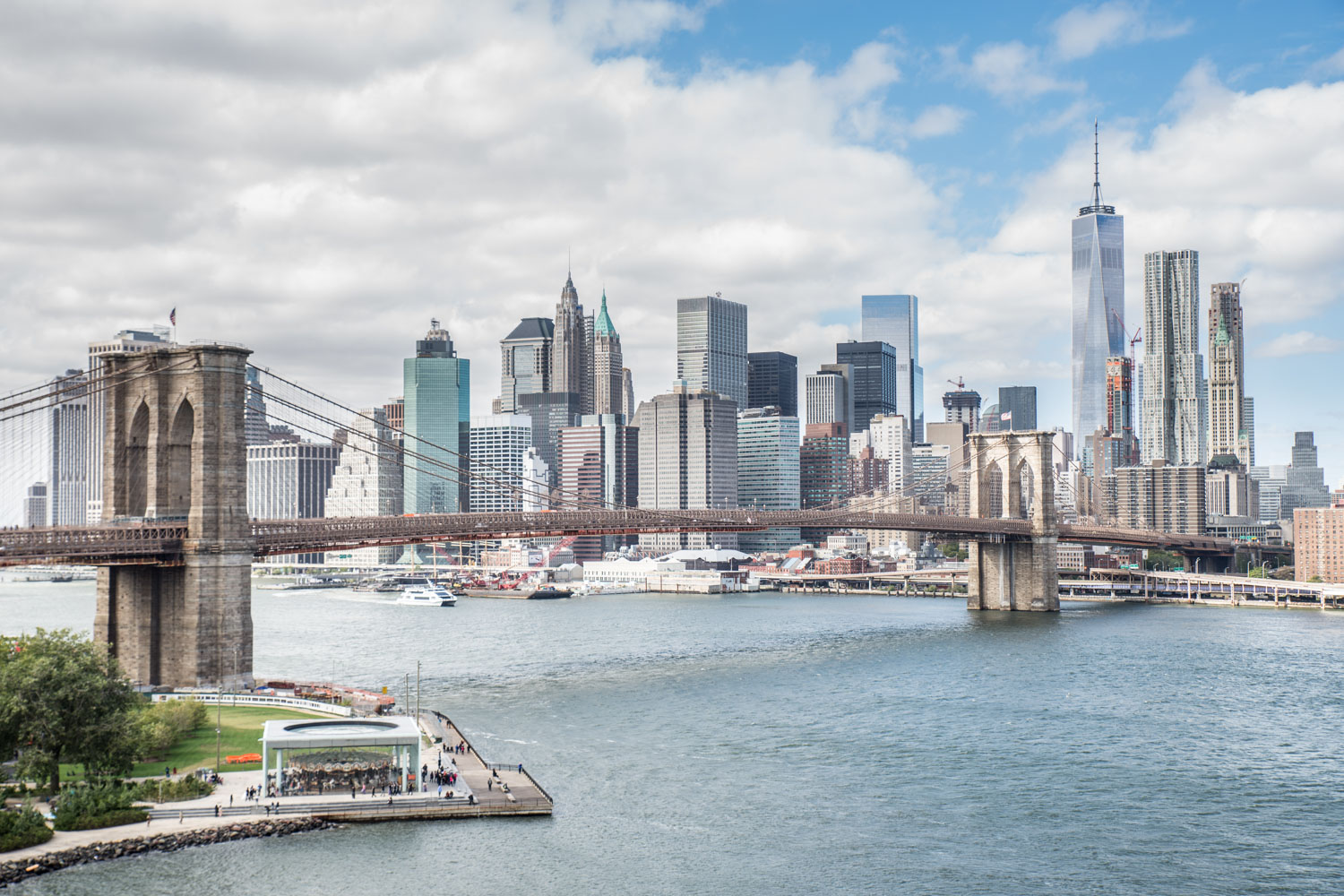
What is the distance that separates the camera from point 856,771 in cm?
4100

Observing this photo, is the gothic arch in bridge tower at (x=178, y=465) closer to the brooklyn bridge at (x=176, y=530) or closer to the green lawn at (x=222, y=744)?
the brooklyn bridge at (x=176, y=530)

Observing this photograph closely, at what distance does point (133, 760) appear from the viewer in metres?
37.1

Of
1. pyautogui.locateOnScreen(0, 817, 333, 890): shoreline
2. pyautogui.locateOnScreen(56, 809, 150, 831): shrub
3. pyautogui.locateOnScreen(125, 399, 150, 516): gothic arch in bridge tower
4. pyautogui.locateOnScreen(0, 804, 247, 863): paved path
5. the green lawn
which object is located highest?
pyautogui.locateOnScreen(125, 399, 150, 516): gothic arch in bridge tower

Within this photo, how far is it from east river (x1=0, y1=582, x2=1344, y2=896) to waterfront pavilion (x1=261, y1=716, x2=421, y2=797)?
2908 millimetres

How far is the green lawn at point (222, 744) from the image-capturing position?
37134mm

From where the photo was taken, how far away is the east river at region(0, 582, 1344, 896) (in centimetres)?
3058

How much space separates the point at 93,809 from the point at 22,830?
180cm

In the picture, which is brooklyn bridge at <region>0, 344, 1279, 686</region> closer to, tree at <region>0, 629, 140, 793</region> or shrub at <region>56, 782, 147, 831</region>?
tree at <region>0, 629, 140, 793</region>

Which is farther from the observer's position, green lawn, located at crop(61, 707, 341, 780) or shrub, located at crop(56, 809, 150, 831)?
green lawn, located at crop(61, 707, 341, 780)

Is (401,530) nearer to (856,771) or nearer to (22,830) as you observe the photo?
(856,771)

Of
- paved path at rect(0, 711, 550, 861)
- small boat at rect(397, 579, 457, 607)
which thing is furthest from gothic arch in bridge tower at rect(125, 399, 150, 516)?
small boat at rect(397, 579, 457, 607)

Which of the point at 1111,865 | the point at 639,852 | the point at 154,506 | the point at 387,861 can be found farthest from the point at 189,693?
the point at 1111,865

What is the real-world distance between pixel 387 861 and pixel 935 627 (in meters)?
66.9

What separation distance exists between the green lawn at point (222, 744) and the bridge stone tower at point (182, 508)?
13.9 feet
